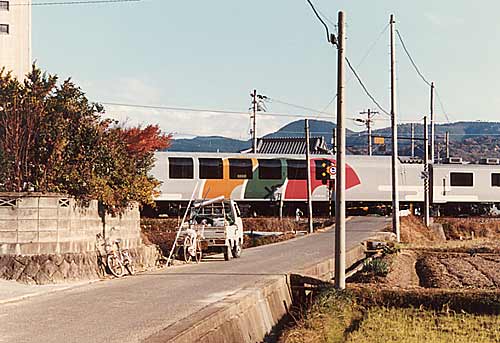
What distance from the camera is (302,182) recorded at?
5253 centimetres

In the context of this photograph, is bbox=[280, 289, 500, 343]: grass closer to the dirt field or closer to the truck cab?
the dirt field

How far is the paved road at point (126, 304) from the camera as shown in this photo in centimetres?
1085

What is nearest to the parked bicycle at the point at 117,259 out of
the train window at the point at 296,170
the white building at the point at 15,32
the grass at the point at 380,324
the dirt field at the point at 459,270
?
the grass at the point at 380,324

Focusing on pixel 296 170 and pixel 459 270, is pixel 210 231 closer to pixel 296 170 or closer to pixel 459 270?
pixel 459 270

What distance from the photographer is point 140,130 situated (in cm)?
3303

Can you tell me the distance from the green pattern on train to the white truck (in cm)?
2520

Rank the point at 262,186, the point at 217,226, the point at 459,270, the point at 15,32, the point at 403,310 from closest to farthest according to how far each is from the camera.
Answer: the point at 403,310, the point at 217,226, the point at 459,270, the point at 15,32, the point at 262,186

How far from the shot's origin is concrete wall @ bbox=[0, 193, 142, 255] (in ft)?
52.5

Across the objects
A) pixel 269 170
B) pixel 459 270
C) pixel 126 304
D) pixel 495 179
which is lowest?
pixel 459 270

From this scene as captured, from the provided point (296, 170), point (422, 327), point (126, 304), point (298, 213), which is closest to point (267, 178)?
point (296, 170)

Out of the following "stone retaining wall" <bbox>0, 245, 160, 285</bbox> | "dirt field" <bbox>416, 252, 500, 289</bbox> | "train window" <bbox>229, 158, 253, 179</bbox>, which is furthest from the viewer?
"train window" <bbox>229, 158, 253, 179</bbox>

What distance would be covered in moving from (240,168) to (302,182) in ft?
14.1

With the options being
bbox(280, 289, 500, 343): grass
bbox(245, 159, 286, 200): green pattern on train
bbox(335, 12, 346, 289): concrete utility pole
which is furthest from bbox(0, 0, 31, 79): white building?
bbox(280, 289, 500, 343): grass

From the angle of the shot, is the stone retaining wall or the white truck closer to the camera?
the stone retaining wall
